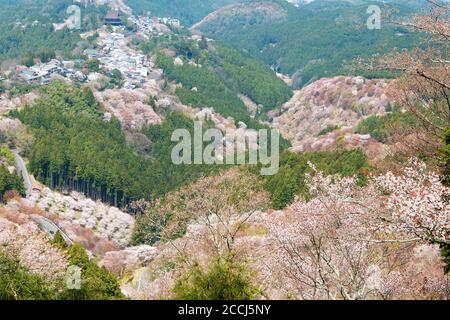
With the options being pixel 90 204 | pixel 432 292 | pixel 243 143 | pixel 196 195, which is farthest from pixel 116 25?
pixel 432 292

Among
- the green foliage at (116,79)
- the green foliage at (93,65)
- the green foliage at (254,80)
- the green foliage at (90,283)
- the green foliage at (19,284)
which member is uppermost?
the green foliage at (19,284)

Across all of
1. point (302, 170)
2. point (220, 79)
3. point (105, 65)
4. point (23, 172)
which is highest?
point (302, 170)

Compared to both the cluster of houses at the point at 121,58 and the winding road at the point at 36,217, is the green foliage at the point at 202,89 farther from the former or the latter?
the winding road at the point at 36,217

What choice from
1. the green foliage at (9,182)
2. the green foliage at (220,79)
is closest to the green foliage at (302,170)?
the green foliage at (9,182)

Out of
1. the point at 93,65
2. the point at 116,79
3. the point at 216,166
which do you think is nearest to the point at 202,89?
the point at 116,79

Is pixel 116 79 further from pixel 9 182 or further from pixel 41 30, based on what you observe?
pixel 41 30

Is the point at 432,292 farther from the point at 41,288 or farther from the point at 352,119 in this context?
the point at 352,119
